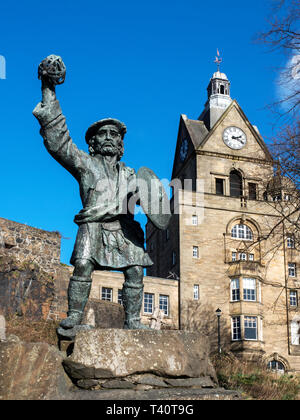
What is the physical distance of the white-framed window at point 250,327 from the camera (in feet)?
127

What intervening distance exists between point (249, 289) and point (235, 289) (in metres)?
1.06

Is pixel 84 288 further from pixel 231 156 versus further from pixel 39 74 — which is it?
pixel 231 156

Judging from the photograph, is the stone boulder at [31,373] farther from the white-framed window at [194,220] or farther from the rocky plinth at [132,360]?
the white-framed window at [194,220]

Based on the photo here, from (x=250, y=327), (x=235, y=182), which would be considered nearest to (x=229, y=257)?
(x=250, y=327)

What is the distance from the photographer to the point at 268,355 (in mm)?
39156

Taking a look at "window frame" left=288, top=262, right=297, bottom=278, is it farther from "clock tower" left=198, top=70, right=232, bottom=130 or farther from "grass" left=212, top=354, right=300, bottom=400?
"grass" left=212, top=354, right=300, bottom=400

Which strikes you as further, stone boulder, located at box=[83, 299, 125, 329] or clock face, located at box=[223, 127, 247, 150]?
clock face, located at box=[223, 127, 247, 150]

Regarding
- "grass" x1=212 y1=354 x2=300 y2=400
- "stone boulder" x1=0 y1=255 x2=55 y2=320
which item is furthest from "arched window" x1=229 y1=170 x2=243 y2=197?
"grass" x1=212 y1=354 x2=300 y2=400

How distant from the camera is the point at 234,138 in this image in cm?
4766

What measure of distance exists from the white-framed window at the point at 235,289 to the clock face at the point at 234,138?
1259 centimetres

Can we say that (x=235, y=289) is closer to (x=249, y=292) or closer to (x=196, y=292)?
(x=249, y=292)

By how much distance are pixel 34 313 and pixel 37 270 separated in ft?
7.32

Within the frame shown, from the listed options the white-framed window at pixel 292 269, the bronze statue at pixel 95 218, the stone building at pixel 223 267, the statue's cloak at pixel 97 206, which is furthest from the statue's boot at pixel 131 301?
the white-framed window at pixel 292 269

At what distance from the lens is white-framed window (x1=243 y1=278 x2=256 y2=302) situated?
4016 centimetres
